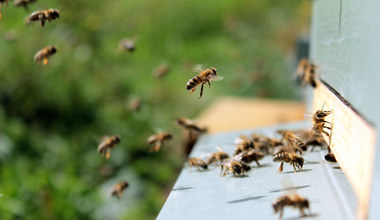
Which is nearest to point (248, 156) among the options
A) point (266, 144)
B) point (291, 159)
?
point (291, 159)

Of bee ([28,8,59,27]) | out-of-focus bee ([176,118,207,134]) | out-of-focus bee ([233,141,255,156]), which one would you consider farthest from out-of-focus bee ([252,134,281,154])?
bee ([28,8,59,27])

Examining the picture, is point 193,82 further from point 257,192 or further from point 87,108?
point 87,108

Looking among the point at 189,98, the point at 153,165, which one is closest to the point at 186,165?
the point at 153,165

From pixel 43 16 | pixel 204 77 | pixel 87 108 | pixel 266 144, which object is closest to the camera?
pixel 204 77

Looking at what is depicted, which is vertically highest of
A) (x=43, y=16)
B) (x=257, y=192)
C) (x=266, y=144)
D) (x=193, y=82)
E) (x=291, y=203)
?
(x=43, y=16)

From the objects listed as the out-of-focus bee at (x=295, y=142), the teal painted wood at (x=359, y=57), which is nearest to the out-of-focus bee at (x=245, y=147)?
the out-of-focus bee at (x=295, y=142)

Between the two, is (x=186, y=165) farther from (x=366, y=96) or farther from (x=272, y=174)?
(x=366, y=96)
